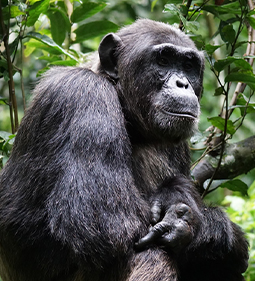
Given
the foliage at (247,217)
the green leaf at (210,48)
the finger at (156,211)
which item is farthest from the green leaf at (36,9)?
the foliage at (247,217)

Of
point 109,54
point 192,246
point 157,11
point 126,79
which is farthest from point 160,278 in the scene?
point 157,11

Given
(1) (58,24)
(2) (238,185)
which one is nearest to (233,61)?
(2) (238,185)

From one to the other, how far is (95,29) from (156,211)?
2.92m

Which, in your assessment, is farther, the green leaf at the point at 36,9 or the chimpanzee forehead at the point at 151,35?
the green leaf at the point at 36,9

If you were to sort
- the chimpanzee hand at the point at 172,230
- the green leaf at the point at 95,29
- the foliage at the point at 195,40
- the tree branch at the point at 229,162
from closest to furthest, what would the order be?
the chimpanzee hand at the point at 172,230 < the foliage at the point at 195,40 < the tree branch at the point at 229,162 < the green leaf at the point at 95,29

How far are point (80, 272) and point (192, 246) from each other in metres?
1.08

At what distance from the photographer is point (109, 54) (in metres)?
5.14

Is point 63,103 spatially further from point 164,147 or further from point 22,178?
point 164,147

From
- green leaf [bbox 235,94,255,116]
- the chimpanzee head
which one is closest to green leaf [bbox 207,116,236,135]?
green leaf [bbox 235,94,255,116]

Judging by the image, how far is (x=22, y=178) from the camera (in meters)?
4.50

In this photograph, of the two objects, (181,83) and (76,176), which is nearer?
(76,176)

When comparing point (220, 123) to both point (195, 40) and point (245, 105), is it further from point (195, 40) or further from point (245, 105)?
point (195, 40)

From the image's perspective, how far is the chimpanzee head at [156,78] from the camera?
476 cm

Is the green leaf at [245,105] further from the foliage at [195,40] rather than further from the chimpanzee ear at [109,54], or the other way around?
the chimpanzee ear at [109,54]
